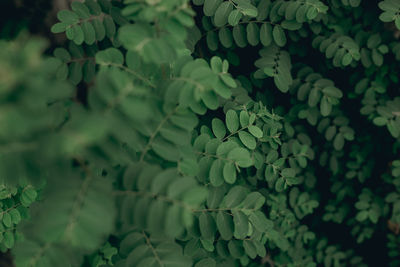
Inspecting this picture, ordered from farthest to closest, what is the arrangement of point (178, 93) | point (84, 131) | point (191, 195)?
point (178, 93), point (191, 195), point (84, 131)

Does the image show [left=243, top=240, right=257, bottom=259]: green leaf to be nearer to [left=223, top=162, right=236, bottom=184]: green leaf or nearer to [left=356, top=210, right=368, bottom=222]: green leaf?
[left=223, top=162, right=236, bottom=184]: green leaf

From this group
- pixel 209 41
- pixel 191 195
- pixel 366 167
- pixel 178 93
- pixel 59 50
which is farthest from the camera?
pixel 366 167

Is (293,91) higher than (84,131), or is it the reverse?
(84,131)

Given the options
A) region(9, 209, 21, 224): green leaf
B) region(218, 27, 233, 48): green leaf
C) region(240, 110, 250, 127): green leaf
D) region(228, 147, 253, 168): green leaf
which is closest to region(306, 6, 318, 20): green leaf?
region(218, 27, 233, 48): green leaf

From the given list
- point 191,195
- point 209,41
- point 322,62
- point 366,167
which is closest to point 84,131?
point 191,195

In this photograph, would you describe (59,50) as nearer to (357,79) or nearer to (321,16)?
(321,16)

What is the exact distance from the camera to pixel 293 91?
1866mm

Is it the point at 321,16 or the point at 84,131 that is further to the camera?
the point at 321,16

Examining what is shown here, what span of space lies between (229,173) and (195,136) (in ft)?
0.68

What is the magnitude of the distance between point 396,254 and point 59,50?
8.32 ft

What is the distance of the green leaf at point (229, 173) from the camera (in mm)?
1074

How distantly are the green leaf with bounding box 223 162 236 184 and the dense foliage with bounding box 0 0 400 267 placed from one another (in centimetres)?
1

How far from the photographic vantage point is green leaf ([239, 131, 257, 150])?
48.8 inches

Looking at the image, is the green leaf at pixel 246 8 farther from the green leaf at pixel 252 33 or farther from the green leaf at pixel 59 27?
the green leaf at pixel 59 27
